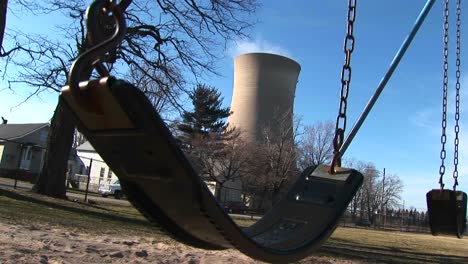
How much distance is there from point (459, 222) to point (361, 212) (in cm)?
6235

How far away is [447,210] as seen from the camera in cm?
639

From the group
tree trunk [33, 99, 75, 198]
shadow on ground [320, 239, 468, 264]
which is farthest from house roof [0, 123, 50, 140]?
shadow on ground [320, 239, 468, 264]

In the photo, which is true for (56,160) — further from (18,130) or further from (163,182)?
(18,130)

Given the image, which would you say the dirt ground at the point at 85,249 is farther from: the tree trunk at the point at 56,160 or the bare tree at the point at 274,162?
the bare tree at the point at 274,162

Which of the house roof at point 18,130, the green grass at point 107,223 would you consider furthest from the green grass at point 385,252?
the house roof at point 18,130

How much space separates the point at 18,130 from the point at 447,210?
169 feet

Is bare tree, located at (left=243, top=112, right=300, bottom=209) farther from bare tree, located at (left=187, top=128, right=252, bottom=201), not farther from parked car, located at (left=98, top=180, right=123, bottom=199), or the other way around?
parked car, located at (left=98, top=180, right=123, bottom=199)

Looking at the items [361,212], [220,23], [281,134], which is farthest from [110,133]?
[361,212]

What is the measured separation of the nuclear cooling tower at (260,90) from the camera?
157ft

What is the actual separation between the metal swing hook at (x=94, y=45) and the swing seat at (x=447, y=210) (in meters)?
5.64

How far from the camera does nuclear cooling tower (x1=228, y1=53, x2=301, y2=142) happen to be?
47875 mm

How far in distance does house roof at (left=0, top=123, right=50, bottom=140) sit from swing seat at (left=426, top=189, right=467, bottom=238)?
1912 inches

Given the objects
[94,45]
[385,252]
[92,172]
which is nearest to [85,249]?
[94,45]

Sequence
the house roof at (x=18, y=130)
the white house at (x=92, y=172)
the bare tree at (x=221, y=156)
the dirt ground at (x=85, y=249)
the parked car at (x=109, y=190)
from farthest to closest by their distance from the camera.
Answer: the house roof at (x=18, y=130) < the bare tree at (x=221, y=156) < the white house at (x=92, y=172) < the parked car at (x=109, y=190) < the dirt ground at (x=85, y=249)
